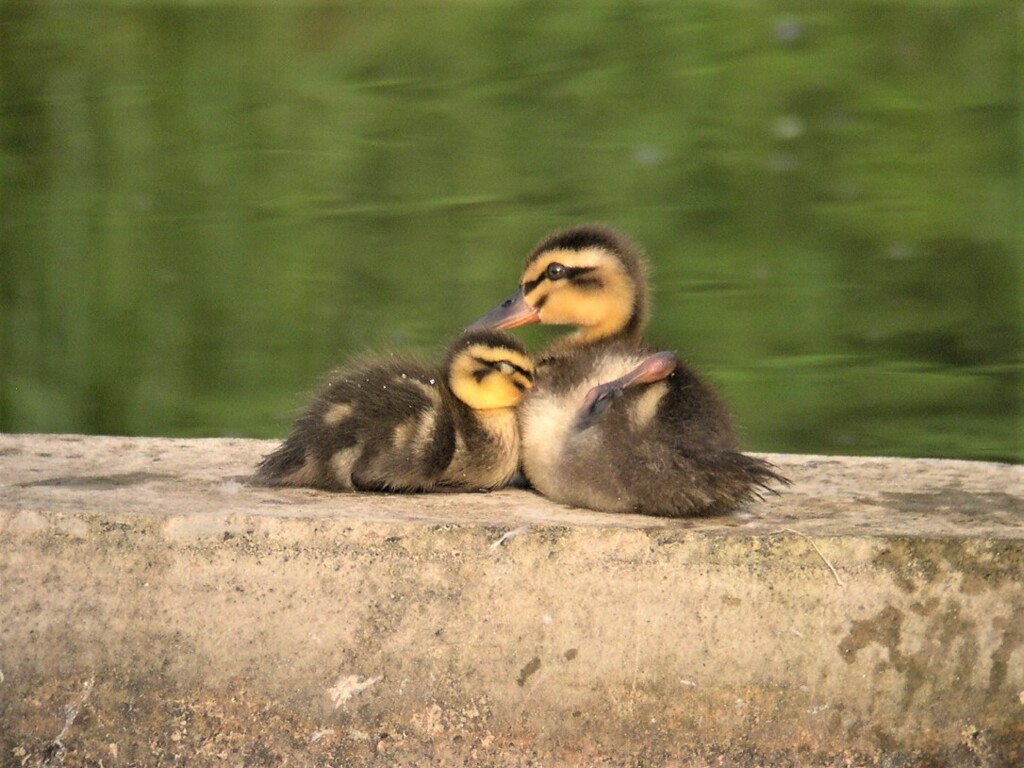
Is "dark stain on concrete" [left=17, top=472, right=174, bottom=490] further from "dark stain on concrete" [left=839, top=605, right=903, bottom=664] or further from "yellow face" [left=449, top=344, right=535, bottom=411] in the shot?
"dark stain on concrete" [left=839, top=605, right=903, bottom=664]

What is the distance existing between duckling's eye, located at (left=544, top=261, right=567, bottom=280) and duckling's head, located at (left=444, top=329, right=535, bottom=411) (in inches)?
9.8

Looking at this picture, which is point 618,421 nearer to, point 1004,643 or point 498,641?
point 498,641

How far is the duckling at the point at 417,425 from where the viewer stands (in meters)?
3.18

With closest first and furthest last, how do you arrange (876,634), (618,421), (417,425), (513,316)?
1. (876,634)
2. (618,421)
3. (417,425)
4. (513,316)

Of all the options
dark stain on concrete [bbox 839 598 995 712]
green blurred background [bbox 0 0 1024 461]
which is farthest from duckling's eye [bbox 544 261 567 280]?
dark stain on concrete [bbox 839 598 995 712]

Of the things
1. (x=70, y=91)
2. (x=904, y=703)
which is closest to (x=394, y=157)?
(x=70, y=91)

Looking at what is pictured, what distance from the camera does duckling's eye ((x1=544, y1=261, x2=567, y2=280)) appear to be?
343cm

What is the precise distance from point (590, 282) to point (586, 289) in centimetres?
2

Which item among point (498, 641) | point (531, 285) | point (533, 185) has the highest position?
point (533, 185)

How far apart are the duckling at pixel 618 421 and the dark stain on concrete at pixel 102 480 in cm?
78

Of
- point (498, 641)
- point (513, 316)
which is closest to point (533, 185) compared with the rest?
point (513, 316)

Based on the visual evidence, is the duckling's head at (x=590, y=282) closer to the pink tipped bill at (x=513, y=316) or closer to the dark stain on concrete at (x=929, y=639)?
the pink tipped bill at (x=513, y=316)

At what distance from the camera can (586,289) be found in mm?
3418

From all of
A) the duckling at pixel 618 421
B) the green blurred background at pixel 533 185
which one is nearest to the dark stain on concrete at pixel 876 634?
the duckling at pixel 618 421
